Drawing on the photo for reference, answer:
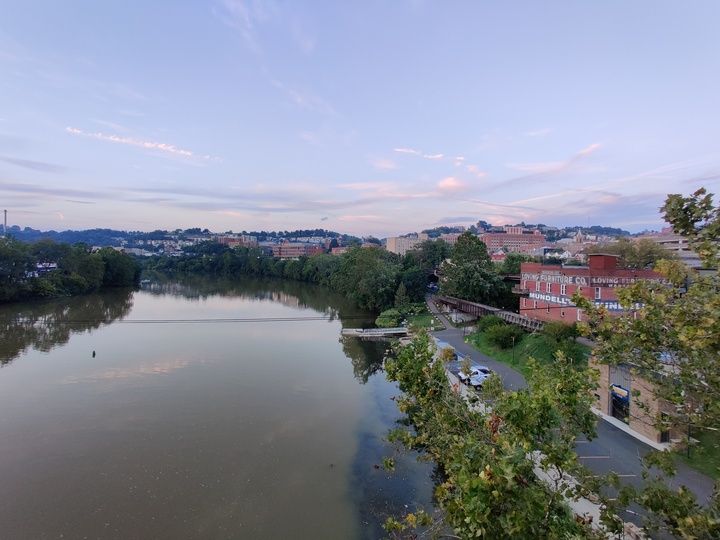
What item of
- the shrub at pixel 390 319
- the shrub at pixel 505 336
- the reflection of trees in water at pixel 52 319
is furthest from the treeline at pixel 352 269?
the reflection of trees in water at pixel 52 319

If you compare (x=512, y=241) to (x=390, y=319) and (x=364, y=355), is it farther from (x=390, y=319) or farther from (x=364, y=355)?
(x=364, y=355)

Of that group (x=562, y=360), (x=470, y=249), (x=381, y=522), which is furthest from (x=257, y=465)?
(x=470, y=249)

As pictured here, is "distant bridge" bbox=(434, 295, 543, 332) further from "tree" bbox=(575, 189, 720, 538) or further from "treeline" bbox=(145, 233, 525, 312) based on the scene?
"tree" bbox=(575, 189, 720, 538)

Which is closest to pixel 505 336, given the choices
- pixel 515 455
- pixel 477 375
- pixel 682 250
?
pixel 477 375

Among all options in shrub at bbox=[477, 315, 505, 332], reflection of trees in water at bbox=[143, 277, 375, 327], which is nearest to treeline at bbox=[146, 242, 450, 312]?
reflection of trees in water at bbox=[143, 277, 375, 327]

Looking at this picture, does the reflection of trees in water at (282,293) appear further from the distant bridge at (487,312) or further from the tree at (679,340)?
the tree at (679,340)

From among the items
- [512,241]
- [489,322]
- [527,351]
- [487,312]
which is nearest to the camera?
[527,351]

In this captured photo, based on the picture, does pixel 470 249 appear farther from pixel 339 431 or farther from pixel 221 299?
pixel 221 299
